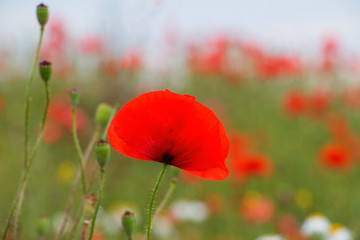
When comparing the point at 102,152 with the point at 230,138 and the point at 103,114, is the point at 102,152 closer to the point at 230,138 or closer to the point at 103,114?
the point at 103,114

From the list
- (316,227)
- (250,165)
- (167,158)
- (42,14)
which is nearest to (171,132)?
(167,158)

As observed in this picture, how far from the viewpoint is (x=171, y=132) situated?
643 mm

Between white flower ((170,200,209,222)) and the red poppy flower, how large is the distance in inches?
75.5

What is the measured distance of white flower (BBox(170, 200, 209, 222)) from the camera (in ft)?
8.34

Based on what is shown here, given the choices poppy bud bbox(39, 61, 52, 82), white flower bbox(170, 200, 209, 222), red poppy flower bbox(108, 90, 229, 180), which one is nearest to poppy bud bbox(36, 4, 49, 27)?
poppy bud bbox(39, 61, 52, 82)

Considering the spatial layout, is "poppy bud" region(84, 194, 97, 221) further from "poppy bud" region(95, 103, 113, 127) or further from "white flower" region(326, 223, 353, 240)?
"white flower" region(326, 223, 353, 240)

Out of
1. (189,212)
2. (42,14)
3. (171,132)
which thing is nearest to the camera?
(171,132)

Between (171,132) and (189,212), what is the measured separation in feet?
6.47

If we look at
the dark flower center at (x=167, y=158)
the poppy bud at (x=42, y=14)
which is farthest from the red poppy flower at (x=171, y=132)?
the poppy bud at (x=42, y=14)

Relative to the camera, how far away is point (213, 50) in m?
4.95

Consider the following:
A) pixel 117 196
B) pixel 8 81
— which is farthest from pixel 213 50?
pixel 8 81

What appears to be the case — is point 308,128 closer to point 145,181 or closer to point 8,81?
point 145,181

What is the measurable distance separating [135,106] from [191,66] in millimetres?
5389

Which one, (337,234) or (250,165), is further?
(250,165)
